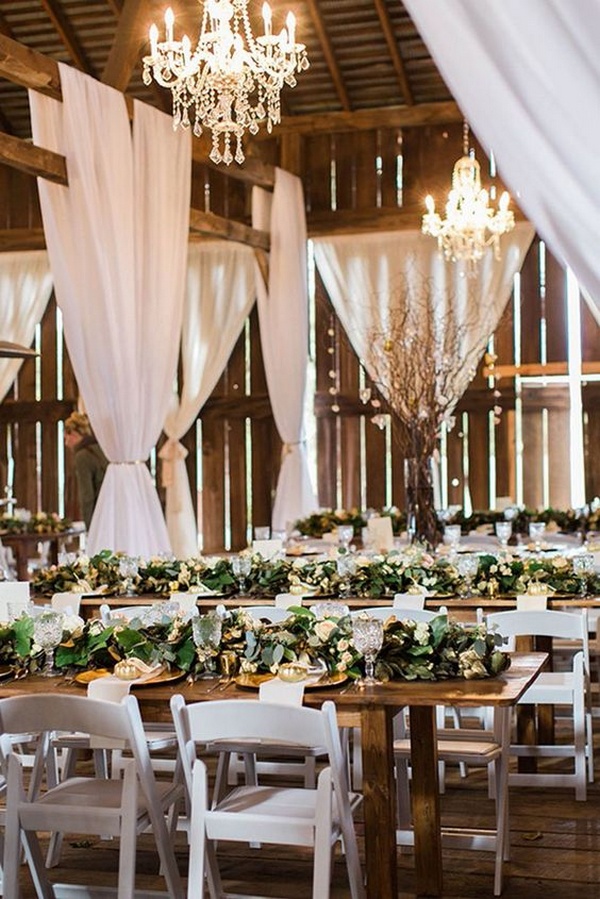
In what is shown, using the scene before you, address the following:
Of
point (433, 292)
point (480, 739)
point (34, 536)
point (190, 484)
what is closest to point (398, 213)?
point (433, 292)

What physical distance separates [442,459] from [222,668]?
9.94 metres

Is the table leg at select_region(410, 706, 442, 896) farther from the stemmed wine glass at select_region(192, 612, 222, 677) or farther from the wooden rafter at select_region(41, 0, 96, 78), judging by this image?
the wooden rafter at select_region(41, 0, 96, 78)

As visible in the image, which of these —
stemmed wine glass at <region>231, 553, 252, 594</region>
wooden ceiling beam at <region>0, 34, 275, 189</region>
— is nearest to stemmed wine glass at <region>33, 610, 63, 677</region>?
stemmed wine glass at <region>231, 553, 252, 594</region>

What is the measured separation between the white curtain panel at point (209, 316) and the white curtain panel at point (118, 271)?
4.84 m

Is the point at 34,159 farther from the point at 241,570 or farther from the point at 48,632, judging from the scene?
the point at 48,632

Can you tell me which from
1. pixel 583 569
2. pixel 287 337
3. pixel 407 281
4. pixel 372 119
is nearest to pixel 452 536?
pixel 583 569

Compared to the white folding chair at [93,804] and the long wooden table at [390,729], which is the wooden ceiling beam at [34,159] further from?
the white folding chair at [93,804]

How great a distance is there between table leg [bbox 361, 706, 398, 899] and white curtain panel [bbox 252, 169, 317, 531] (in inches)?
347

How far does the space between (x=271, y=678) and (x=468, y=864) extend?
1049 mm

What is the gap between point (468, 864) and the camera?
4.33 metres

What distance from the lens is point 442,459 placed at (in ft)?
45.3

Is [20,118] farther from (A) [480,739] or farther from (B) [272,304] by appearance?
(A) [480,739]

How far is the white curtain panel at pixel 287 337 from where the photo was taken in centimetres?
1259

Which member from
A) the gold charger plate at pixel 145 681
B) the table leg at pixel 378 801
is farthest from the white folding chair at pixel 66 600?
the table leg at pixel 378 801
